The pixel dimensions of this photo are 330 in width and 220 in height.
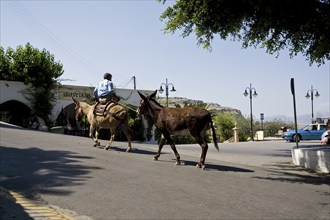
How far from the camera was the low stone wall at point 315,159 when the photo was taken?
1373 cm

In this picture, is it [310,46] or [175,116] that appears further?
[310,46]

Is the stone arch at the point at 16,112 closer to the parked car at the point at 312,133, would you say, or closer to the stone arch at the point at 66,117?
the stone arch at the point at 66,117

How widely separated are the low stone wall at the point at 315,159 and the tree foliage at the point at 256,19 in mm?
3194

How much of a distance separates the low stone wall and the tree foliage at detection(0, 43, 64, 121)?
24.3 meters

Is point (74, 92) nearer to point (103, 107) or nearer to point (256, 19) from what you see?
point (103, 107)

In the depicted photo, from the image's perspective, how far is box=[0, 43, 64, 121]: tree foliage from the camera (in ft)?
114

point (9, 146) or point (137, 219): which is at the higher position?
point (9, 146)

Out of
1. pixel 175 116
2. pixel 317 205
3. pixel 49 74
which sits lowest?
pixel 317 205

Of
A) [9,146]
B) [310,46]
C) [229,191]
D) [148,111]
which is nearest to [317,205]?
[229,191]

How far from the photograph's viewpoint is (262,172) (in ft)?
42.0

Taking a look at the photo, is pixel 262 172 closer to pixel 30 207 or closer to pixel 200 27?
pixel 200 27

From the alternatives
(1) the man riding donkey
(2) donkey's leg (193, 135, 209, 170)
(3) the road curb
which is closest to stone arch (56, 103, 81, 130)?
(1) the man riding donkey

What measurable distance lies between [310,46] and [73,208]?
10714mm

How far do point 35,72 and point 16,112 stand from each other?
376 cm
